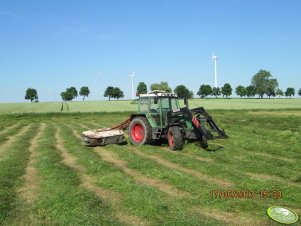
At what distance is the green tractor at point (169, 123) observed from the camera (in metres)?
12.3

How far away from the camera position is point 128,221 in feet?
18.1

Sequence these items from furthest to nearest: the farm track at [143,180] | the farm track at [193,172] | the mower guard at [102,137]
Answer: the mower guard at [102,137] → the farm track at [193,172] → the farm track at [143,180]

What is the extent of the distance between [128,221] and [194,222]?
3.28ft

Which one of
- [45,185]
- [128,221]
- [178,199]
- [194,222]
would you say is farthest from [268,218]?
[45,185]

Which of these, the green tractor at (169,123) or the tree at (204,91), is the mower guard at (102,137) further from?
the tree at (204,91)

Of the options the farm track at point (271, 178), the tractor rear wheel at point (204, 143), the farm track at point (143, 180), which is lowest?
the farm track at point (271, 178)

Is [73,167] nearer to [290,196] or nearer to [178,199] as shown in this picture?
[178,199]

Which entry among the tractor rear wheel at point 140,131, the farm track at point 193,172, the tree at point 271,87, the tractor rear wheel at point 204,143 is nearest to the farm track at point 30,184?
the farm track at point 193,172

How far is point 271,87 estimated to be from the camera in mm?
132375

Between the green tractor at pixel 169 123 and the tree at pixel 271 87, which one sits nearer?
the green tractor at pixel 169 123

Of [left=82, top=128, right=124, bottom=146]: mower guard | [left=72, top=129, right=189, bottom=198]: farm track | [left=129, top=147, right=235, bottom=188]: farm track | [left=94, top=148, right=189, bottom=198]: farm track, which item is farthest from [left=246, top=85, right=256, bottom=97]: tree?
[left=94, top=148, right=189, bottom=198]: farm track
